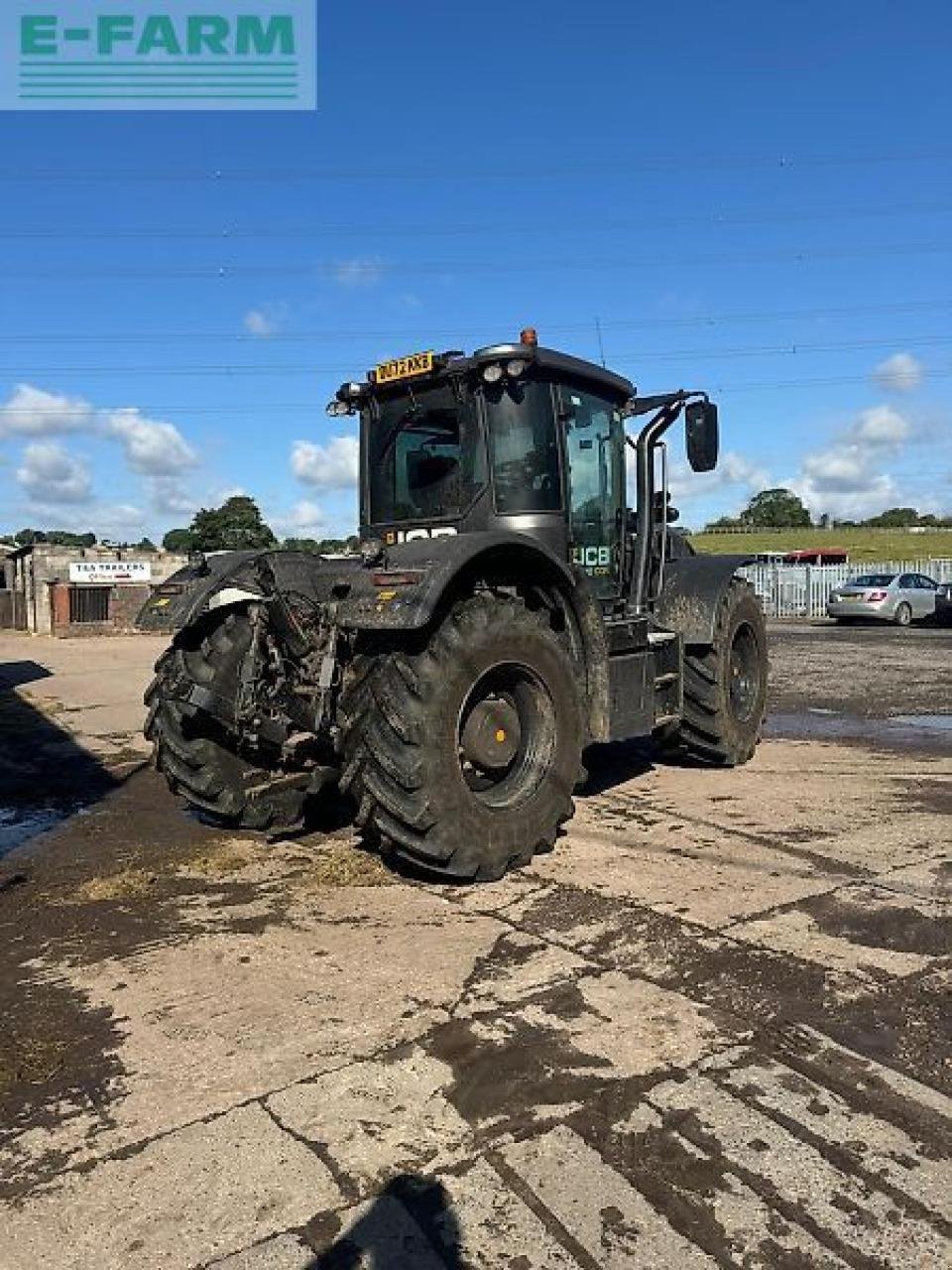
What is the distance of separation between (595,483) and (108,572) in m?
28.4

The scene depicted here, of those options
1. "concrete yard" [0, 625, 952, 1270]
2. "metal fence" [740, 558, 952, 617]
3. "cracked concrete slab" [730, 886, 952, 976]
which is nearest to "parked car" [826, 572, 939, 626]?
"metal fence" [740, 558, 952, 617]

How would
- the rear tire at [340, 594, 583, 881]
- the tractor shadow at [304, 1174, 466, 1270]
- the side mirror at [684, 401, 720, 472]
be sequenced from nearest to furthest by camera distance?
the tractor shadow at [304, 1174, 466, 1270], the rear tire at [340, 594, 583, 881], the side mirror at [684, 401, 720, 472]

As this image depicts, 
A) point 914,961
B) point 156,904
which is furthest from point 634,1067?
point 156,904

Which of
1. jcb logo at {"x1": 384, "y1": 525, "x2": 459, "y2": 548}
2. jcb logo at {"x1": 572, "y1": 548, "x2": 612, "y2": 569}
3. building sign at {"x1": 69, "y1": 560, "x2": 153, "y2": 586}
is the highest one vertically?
building sign at {"x1": 69, "y1": 560, "x2": 153, "y2": 586}

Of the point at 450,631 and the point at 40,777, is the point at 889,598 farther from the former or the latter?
the point at 450,631

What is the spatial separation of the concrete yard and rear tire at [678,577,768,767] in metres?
1.44

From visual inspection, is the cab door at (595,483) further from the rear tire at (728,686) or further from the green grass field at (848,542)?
the green grass field at (848,542)

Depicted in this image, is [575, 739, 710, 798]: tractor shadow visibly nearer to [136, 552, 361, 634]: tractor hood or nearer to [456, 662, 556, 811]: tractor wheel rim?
[456, 662, 556, 811]: tractor wheel rim

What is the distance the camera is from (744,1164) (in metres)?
2.68

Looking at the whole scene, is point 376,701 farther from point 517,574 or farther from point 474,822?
point 517,574

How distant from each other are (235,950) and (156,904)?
813 mm

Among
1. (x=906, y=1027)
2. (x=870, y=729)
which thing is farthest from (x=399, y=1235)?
(x=870, y=729)

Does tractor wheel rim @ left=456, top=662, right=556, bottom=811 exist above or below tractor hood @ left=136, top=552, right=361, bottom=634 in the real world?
below

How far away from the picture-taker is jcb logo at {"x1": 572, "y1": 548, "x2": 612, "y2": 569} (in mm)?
6324
